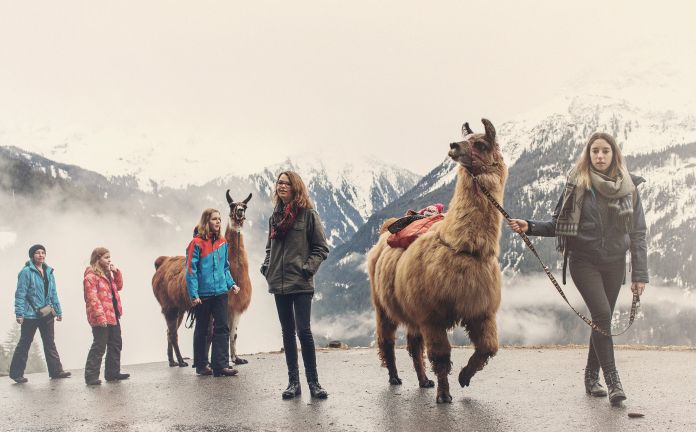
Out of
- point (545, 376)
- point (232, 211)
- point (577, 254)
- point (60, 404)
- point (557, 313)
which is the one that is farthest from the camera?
point (557, 313)

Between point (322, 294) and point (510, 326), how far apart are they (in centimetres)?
5258

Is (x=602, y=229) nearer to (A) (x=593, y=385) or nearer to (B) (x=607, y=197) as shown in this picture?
(B) (x=607, y=197)

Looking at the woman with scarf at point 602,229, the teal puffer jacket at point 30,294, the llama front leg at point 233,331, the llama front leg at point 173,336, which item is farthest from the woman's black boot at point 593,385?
the teal puffer jacket at point 30,294

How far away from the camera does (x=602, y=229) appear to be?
5.53m

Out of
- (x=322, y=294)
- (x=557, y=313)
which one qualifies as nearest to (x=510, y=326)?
(x=557, y=313)

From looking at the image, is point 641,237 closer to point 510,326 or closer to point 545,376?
point 545,376

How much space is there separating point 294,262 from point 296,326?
1.80ft

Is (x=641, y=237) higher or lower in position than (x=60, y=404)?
higher

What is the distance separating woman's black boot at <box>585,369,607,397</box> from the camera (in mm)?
5750

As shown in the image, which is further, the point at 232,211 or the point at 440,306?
the point at 232,211

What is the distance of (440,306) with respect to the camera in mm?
5586

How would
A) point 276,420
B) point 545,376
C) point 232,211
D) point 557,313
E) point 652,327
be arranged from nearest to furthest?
point 276,420
point 545,376
point 232,211
point 652,327
point 557,313

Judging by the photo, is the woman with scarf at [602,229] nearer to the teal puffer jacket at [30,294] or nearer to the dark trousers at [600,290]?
the dark trousers at [600,290]

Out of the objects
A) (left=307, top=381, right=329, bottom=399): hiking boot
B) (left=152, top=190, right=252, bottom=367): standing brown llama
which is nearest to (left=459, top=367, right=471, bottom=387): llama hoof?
(left=307, top=381, right=329, bottom=399): hiking boot
